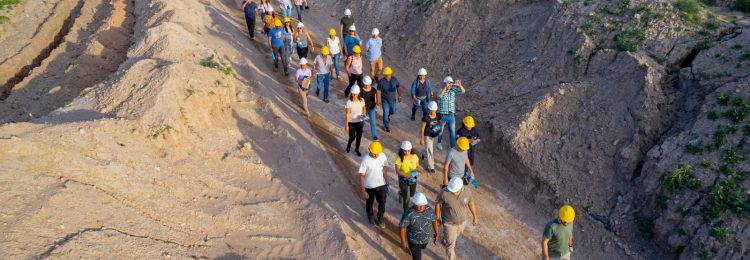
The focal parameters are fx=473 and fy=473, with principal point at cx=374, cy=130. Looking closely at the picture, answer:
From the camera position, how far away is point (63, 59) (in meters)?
14.1

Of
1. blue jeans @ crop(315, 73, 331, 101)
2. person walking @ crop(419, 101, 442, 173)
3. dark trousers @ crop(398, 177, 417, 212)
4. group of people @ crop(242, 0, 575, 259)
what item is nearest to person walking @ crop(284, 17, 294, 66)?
group of people @ crop(242, 0, 575, 259)

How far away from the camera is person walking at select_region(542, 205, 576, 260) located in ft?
20.7

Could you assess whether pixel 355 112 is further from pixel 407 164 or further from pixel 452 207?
pixel 452 207

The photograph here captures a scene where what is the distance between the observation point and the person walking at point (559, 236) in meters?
6.32

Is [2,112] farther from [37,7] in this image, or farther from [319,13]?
[319,13]

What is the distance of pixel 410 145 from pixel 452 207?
1.38m

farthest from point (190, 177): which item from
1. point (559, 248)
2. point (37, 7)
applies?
point (37, 7)

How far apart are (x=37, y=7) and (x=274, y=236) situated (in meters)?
16.7

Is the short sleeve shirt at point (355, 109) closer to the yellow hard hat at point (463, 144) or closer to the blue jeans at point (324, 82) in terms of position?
the yellow hard hat at point (463, 144)

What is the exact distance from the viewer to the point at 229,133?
10484mm

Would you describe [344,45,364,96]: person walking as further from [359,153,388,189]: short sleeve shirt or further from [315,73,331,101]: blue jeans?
[359,153,388,189]: short sleeve shirt

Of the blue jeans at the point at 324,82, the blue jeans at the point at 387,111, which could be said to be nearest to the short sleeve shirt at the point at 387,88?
the blue jeans at the point at 387,111

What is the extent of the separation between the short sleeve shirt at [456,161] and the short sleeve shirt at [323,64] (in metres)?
5.03

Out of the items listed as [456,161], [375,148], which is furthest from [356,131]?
[456,161]
